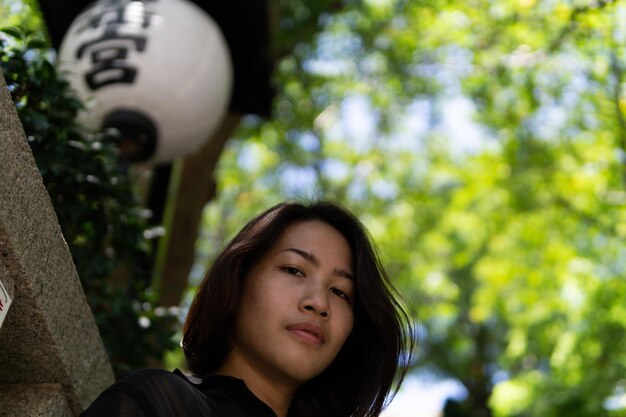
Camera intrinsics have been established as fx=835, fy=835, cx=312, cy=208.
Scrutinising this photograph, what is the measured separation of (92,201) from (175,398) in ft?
3.53

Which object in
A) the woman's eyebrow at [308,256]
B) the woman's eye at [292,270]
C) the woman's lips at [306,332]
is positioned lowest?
the woman's lips at [306,332]

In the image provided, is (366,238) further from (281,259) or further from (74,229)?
(74,229)

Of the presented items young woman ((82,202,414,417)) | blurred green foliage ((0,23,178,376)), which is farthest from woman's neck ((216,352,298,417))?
blurred green foliage ((0,23,178,376))

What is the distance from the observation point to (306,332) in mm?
1877

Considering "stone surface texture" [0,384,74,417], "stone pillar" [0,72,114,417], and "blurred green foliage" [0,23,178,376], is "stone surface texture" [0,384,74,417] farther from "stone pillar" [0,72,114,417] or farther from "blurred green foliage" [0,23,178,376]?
"blurred green foliage" [0,23,178,376]

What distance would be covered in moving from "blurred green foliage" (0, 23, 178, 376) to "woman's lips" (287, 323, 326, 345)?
82 centimetres

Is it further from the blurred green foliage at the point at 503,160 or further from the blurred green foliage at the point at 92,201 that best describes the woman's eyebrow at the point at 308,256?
the blurred green foliage at the point at 503,160

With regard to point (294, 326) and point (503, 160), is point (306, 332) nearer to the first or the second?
point (294, 326)

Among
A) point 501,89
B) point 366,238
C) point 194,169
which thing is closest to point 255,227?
point 366,238

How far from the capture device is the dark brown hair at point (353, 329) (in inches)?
77.4

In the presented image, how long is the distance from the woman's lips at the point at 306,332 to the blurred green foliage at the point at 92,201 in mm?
819

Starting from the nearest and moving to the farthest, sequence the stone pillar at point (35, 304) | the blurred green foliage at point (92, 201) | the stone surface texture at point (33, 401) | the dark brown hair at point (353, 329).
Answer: the stone pillar at point (35, 304)
the stone surface texture at point (33, 401)
the dark brown hair at point (353, 329)
the blurred green foliage at point (92, 201)

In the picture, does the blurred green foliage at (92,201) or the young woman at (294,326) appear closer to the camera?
the young woman at (294,326)

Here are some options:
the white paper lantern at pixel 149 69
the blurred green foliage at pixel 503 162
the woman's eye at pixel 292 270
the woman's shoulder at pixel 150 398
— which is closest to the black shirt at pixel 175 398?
the woman's shoulder at pixel 150 398
